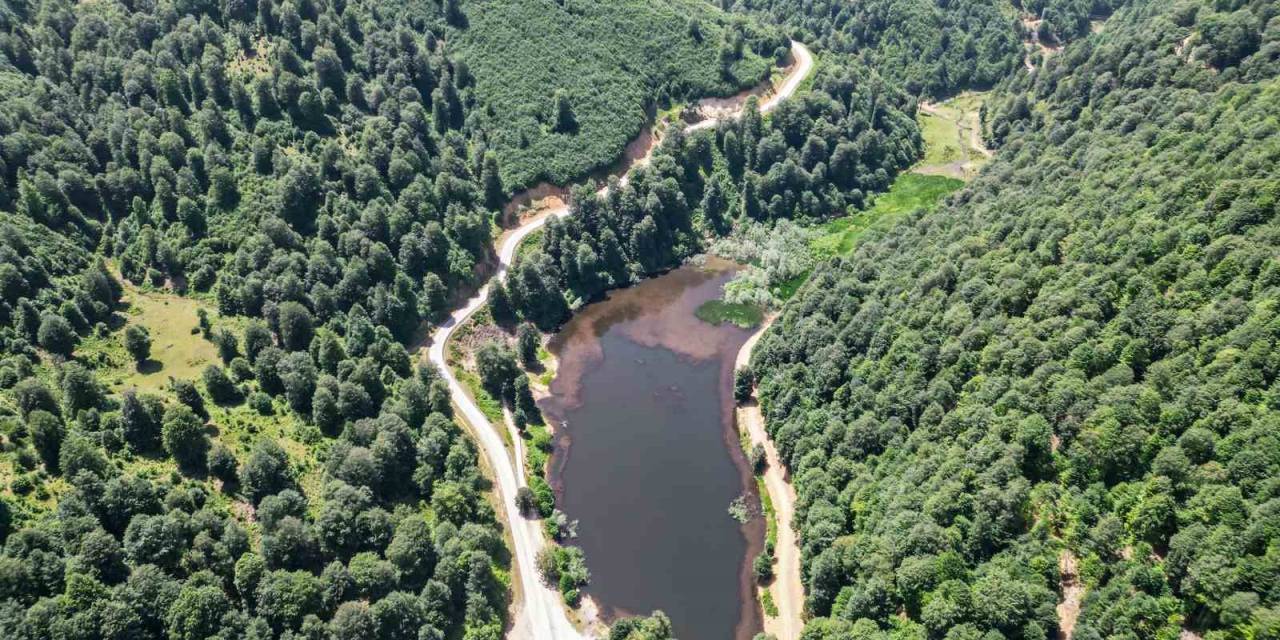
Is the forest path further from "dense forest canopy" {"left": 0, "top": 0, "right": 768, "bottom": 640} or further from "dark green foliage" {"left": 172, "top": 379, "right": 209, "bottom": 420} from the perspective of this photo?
"dark green foliage" {"left": 172, "top": 379, "right": 209, "bottom": 420}

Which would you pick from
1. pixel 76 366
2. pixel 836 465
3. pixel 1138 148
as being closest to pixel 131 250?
pixel 76 366

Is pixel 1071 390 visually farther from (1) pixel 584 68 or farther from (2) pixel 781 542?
(1) pixel 584 68

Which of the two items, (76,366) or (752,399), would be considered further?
(752,399)

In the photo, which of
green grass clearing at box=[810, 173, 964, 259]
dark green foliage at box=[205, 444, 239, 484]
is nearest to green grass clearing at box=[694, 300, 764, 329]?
green grass clearing at box=[810, 173, 964, 259]

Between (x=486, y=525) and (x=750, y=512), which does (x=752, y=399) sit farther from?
(x=486, y=525)

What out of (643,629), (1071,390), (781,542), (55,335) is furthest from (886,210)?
(55,335)

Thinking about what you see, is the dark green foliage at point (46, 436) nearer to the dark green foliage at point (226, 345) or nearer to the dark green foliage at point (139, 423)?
the dark green foliage at point (139, 423)
